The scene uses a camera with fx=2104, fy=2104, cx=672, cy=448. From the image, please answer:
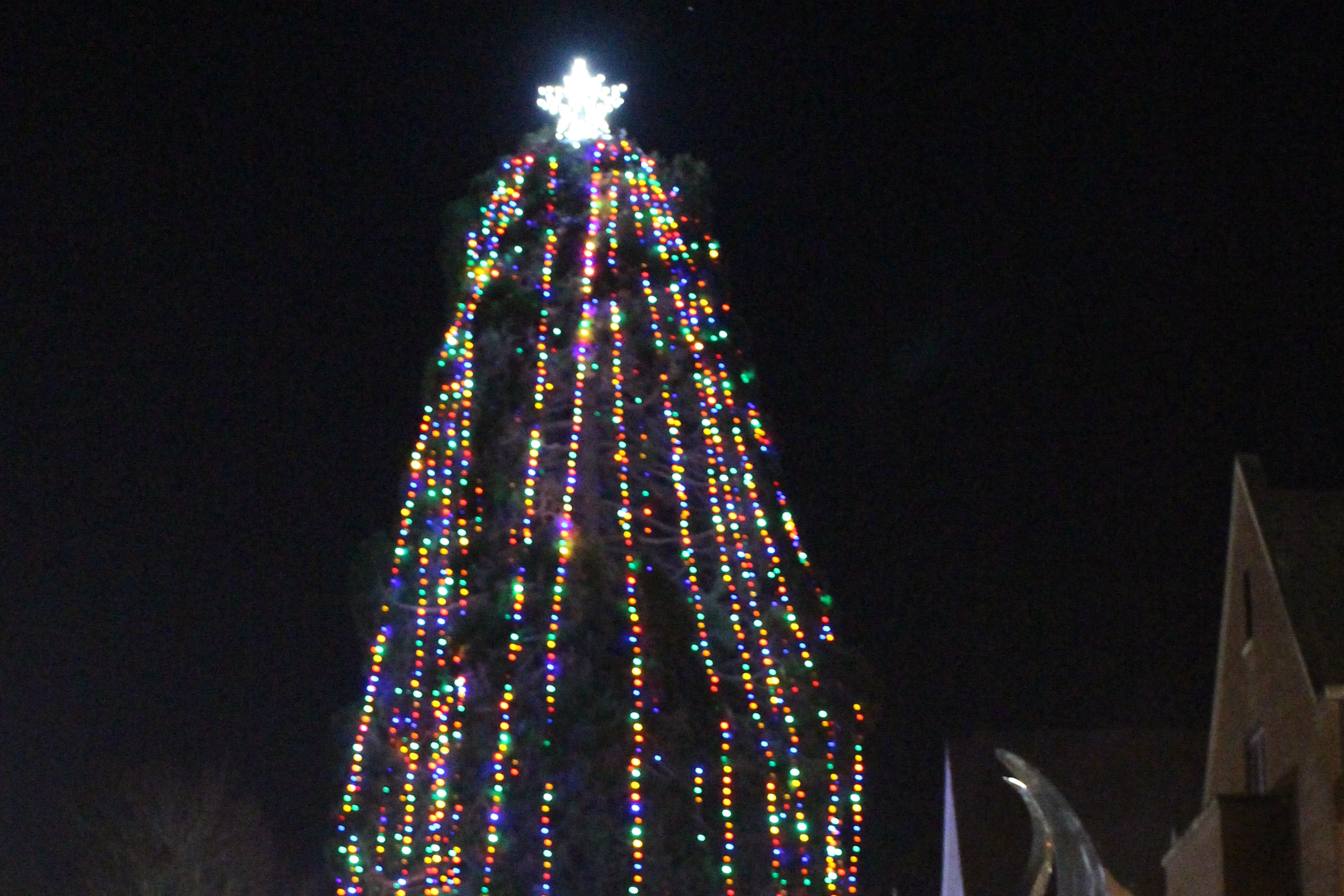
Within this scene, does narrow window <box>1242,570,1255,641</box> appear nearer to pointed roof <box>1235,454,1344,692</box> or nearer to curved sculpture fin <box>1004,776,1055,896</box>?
pointed roof <box>1235,454,1344,692</box>

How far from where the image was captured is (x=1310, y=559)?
75.3ft

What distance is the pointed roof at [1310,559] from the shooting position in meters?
21.2

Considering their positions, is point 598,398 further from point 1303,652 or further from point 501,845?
point 1303,652

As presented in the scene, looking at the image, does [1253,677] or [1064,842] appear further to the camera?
[1253,677]

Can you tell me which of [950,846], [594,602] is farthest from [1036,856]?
[950,846]

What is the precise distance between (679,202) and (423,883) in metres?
5.30

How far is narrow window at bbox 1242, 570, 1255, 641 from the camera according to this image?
76.8ft

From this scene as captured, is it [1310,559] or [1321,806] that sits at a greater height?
[1310,559]

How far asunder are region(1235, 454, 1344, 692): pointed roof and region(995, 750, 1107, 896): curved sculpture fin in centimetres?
773

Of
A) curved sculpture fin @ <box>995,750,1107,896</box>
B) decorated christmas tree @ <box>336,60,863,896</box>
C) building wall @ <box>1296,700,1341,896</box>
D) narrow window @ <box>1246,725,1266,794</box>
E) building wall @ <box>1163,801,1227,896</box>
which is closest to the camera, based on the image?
curved sculpture fin @ <box>995,750,1107,896</box>

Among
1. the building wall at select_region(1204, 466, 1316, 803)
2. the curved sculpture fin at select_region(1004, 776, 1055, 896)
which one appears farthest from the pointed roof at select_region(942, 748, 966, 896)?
the curved sculpture fin at select_region(1004, 776, 1055, 896)

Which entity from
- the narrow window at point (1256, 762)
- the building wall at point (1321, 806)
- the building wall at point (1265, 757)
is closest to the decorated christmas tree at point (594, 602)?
the building wall at point (1321, 806)

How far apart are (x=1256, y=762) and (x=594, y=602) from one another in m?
12.3

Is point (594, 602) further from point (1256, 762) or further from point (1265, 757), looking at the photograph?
point (1256, 762)
